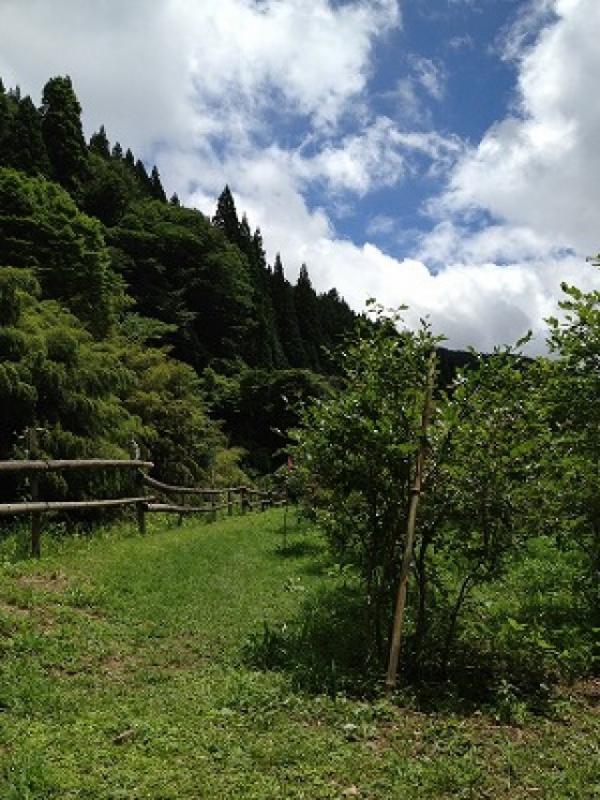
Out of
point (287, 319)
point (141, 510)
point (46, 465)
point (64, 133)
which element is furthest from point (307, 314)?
point (46, 465)

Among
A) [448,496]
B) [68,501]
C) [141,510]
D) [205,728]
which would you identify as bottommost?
[205,728]

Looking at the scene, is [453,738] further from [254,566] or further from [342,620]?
[254,566]

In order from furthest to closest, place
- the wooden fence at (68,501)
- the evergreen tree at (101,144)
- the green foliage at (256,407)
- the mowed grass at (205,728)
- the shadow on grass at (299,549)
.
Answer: the evergreen tree at (101,144), the green foliage at (256,407), the shadow on grass at (299,549), the wooden fence at (68,501), the mowed grass at (205,728)

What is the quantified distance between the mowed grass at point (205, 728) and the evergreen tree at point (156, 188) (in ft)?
248

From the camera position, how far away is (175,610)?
7.39m

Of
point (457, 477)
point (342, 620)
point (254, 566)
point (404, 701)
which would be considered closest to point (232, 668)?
point (404, 701)

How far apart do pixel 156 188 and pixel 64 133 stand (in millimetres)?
26378

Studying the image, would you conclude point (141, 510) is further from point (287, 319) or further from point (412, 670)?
point (287, 319)

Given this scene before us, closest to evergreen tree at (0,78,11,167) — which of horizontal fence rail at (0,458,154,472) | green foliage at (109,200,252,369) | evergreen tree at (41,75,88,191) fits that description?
evergreen tree at (41,75,88,191)

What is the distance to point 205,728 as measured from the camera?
4270 mm

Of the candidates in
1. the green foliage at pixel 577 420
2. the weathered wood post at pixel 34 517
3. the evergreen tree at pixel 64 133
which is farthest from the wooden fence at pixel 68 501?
the evergreen tree at pixel 64 133

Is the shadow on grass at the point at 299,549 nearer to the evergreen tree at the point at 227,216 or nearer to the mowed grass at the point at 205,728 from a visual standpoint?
the mowed grass at the point at 205,728

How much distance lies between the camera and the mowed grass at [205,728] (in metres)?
3.62

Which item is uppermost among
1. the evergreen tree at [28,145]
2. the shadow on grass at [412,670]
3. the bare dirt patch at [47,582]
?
the evergreen tree at [28,145]
